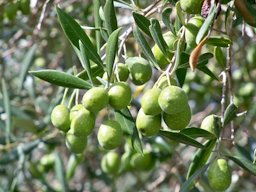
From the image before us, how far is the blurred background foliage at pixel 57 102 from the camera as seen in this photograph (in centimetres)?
248

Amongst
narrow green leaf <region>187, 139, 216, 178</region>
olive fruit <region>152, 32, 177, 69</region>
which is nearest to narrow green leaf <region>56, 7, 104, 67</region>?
olive fruit <region>152, 32, 177, 69</region>

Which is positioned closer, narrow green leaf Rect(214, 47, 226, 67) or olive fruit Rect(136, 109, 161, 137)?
olive fruit Rect(136, 109, 161, 137)

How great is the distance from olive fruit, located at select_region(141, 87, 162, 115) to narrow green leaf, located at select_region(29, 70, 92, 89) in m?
0.18

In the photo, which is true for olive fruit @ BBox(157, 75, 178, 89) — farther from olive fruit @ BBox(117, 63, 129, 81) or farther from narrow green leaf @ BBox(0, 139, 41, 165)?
narrow green leaf @ BBox(0, 139, 41, 165)

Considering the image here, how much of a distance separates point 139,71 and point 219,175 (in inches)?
10.0

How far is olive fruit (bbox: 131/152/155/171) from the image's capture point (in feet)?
8.24

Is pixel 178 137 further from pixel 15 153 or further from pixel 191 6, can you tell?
pixel 15 153

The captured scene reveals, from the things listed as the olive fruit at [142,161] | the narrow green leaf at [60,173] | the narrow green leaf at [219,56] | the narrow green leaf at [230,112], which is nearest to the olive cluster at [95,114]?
the narrow green leaf at [230,112]

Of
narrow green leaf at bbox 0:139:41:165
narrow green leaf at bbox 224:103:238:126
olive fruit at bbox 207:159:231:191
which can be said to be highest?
narrow green leaf at bbox 224:103:238:126

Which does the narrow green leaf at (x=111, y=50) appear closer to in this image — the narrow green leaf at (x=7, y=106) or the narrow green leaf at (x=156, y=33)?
the narrow green leaf at (x=156, y=33)

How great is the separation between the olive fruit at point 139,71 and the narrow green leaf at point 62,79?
11 cm

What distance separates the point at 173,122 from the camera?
46.8 inches

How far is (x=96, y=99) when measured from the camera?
1.18 metres

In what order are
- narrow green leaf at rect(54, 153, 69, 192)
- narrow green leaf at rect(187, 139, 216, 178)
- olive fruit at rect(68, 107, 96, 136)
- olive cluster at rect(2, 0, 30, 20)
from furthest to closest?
narrow green leaf at rect(54, 153, 69, 192), olive cluster at rect(2, 0, 30, 20), narrow green leaf at rect(187, 139, 216, 178), olive fruit at rect(68, 107, 96, 136)
